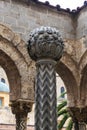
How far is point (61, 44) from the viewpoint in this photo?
3.54m

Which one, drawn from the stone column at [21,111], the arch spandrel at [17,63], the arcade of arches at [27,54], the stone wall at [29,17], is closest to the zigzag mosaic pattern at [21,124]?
the stone column at [21,111]

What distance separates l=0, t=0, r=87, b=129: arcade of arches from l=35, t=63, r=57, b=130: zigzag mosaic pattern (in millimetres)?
4152

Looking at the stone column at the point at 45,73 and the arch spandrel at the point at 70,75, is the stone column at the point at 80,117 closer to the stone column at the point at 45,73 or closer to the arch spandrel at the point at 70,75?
the arch spandrel at the point at 70,75

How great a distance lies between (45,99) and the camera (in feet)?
10.9

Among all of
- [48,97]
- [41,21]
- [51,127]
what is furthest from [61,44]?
[41,21]

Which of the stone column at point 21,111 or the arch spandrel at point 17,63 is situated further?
the stone column at point 21,111

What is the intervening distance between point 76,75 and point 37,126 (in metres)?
5.45

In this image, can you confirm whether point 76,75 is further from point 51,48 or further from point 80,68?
point 51,48

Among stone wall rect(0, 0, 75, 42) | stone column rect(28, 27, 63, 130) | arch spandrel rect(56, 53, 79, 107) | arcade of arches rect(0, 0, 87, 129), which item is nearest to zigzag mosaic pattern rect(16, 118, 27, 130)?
arcade of arches rect(0, 0, 87, 129)

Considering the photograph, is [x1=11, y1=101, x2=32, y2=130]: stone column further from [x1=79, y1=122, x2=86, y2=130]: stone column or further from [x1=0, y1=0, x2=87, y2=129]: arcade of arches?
[x1=79, y1=122, x2=86, y2=130]: stone column

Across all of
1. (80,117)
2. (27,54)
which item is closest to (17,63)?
(27,54)

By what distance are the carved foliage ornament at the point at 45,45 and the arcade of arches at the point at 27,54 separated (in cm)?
404

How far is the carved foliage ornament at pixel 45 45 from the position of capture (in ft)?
11.4

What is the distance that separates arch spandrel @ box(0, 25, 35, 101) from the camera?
7.60 meters
